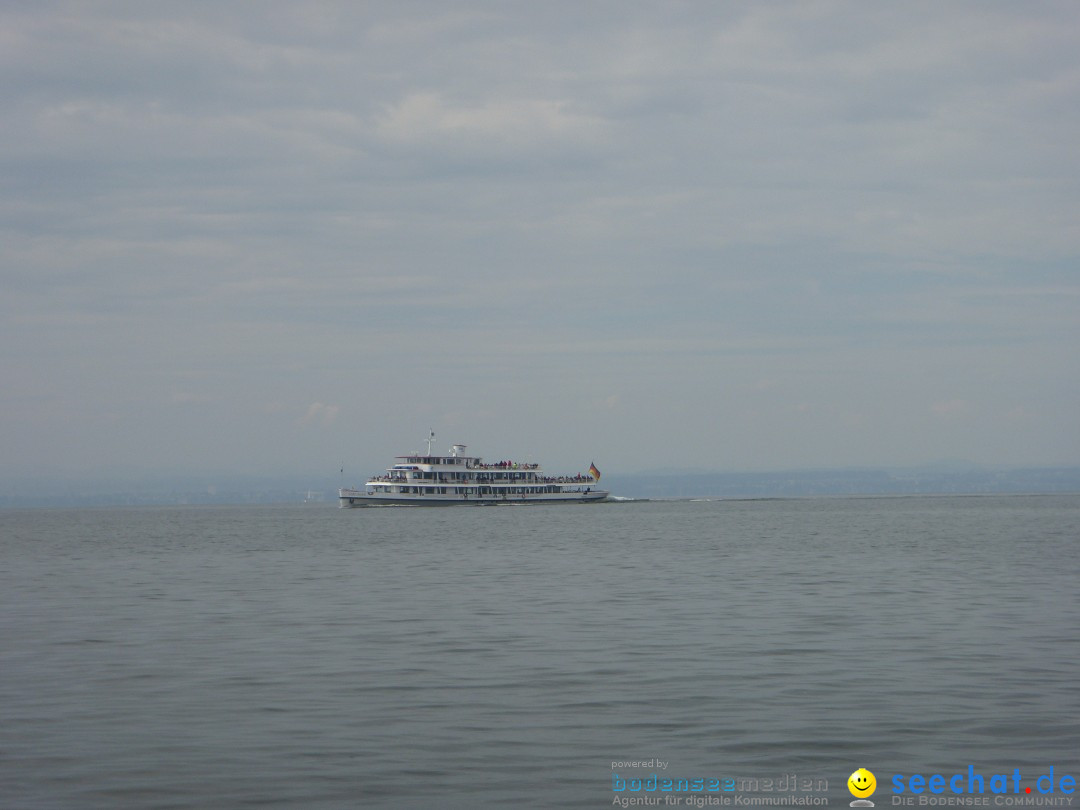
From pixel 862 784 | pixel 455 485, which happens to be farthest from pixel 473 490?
pixel 862 784

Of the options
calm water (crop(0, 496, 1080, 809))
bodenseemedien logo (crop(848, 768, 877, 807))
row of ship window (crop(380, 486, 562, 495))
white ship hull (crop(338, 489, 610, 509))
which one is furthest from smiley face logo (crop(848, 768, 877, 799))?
row of ship window (crop(380, 486, 562, 495))

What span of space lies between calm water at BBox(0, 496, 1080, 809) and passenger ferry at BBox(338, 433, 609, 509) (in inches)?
4215

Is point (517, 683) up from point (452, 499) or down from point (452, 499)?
up

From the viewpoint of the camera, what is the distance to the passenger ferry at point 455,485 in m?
155

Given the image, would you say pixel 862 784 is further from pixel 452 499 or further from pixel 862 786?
pixel 452 499

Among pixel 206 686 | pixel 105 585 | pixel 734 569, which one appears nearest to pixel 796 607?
pixel 734 569

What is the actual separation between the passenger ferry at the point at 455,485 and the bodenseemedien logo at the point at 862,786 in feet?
458

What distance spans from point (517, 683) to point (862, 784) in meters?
8.75

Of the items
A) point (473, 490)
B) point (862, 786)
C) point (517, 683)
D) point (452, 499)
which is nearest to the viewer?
point (862, 786)

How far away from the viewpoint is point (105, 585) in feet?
153

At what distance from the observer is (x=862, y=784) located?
14.7 m

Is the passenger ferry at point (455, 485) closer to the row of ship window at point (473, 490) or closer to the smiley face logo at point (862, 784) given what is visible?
the row of ship window at point (473, 490)

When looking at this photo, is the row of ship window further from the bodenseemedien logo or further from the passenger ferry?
the bodenseemedien logo

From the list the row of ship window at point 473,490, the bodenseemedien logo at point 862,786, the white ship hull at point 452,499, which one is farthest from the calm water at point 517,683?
the row of ship window at point 473,490
